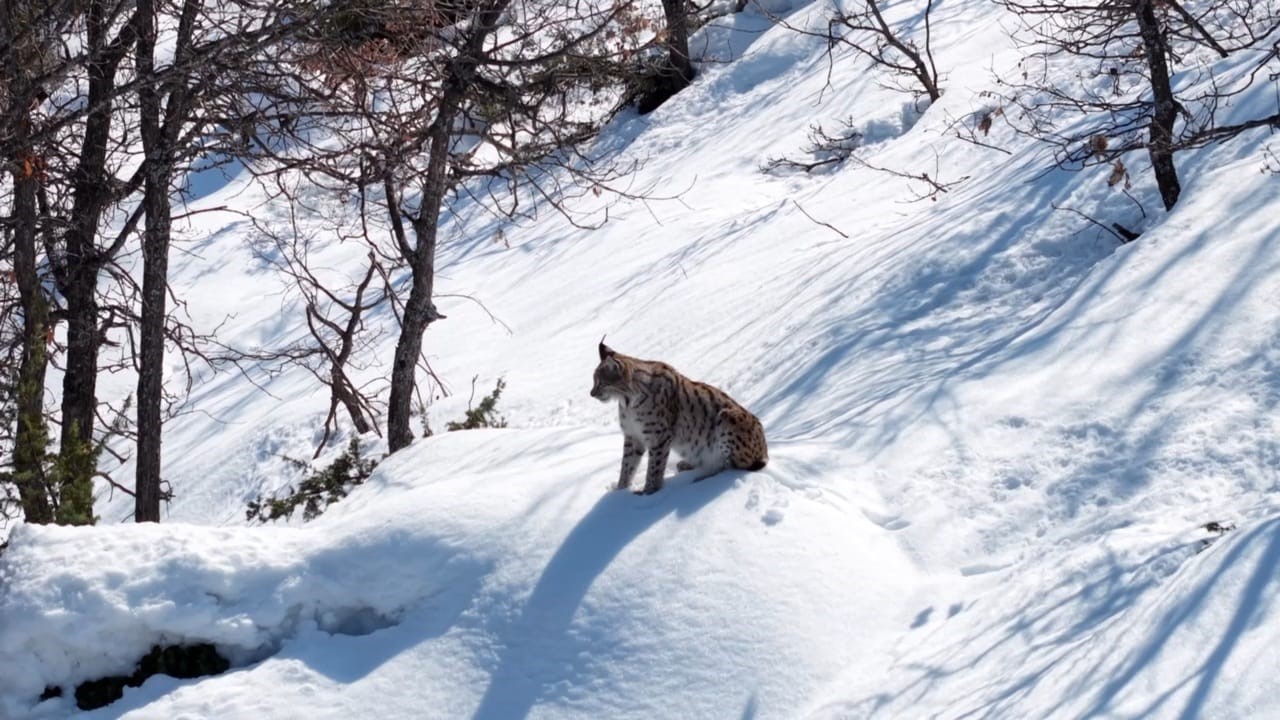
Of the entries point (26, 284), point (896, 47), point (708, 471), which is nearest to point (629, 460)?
point (708, 471)

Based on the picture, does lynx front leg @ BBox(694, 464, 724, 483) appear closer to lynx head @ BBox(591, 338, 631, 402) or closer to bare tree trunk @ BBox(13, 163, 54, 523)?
lynx head @ BBox(591, 338, 631, 402)

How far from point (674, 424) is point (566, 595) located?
140cm

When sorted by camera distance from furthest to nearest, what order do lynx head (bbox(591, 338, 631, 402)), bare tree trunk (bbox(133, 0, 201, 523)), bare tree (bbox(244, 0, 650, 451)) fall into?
bare tree trunk (bbox(133, 0, 201, 523))
bare tree (bbox(244, 0, 650, 451))
lynx head (bbox(591, 338, 631, 402))

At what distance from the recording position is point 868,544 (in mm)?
6633

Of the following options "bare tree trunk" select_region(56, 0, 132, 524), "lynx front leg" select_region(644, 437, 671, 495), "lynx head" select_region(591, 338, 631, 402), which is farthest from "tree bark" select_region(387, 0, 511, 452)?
"lynx front leg" select_region(644, 437, 671, 495)

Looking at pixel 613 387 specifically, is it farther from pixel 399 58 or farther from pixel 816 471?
pixel 399 58

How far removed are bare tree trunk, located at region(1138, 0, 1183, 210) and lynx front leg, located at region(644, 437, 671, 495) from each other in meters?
4.28

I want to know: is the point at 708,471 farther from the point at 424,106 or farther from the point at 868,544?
the point at 424,106

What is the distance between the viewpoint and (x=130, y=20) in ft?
29.7

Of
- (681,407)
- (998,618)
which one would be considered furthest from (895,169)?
(998,618)

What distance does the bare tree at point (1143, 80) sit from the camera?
922cm

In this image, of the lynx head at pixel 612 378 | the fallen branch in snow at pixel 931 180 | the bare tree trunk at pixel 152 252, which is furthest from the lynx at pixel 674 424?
the fallen branch in snow at pixel 931 180

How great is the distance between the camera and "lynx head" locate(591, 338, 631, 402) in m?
7.34

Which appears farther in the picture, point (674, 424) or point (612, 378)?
point (612, 378)
